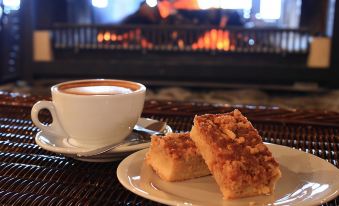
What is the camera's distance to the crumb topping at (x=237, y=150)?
1.56 ft

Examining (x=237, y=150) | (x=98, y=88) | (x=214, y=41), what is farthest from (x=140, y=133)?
(x=214, y=41)

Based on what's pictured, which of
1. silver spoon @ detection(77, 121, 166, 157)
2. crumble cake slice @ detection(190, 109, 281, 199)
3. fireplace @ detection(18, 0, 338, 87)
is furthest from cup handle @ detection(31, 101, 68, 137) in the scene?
fireplace @ detection(18, 0, 338, 87)

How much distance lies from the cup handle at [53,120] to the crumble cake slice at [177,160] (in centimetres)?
19

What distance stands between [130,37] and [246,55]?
0.52m

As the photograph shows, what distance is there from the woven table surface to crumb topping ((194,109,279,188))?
0.08 m

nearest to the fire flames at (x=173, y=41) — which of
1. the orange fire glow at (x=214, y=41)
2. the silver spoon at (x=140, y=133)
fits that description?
the orange fire glow at (x=214, y=41)

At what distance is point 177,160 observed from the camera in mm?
519

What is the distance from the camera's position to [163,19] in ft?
6.99

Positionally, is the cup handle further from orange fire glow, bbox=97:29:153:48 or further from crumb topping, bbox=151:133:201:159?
orange fire glow, bbox=97:29:153:48

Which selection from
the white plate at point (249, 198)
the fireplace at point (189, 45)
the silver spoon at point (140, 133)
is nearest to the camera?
the white plate at point (249, 198)

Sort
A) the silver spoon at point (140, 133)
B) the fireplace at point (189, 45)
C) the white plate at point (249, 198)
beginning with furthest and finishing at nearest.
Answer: the fireplace at point (189, 45) → the silver spoon at point (140, 133) → the white plate at point (249, 198)

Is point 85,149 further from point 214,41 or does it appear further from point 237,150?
point 214,41

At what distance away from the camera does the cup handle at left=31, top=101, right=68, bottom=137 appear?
0.66 metres

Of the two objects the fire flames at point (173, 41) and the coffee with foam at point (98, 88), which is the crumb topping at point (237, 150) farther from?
the fire flames at point (173, 41)
